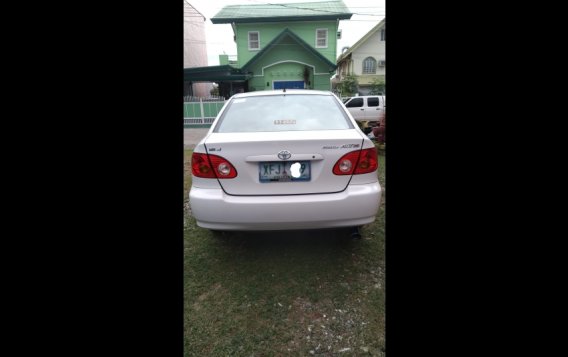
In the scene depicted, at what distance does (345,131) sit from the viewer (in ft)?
8.46

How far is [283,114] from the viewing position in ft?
9.40

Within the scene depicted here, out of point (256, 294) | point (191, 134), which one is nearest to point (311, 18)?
point (191, 134)

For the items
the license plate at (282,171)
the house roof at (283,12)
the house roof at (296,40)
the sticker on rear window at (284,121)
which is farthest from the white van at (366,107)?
the license plate at (282,171)

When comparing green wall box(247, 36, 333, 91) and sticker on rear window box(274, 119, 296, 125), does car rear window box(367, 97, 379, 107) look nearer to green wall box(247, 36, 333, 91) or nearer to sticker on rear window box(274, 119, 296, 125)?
green wall box(247, 36, 333, 91)

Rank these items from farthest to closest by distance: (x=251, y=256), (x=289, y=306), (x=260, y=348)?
(x=251, y=256), (x=289, y=306), (x=260, y=348)

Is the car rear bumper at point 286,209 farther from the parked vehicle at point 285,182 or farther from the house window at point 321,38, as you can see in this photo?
the house window at point 321,38

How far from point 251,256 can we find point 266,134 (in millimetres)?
1193

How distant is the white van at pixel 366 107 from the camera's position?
46.3 ft

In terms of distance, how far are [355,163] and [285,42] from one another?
55.7 feet

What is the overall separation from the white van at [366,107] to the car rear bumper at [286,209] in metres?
12.4

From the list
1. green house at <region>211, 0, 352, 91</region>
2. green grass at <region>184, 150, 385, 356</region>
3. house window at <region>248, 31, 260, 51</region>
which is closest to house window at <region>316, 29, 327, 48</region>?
green house at <region>211, 0, 352, 91</region>

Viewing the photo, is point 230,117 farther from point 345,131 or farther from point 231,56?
point 231,56

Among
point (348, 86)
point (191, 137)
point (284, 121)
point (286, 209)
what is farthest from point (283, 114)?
point (348, 86)

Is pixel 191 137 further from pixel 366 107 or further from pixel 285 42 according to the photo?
pixel 285 42
